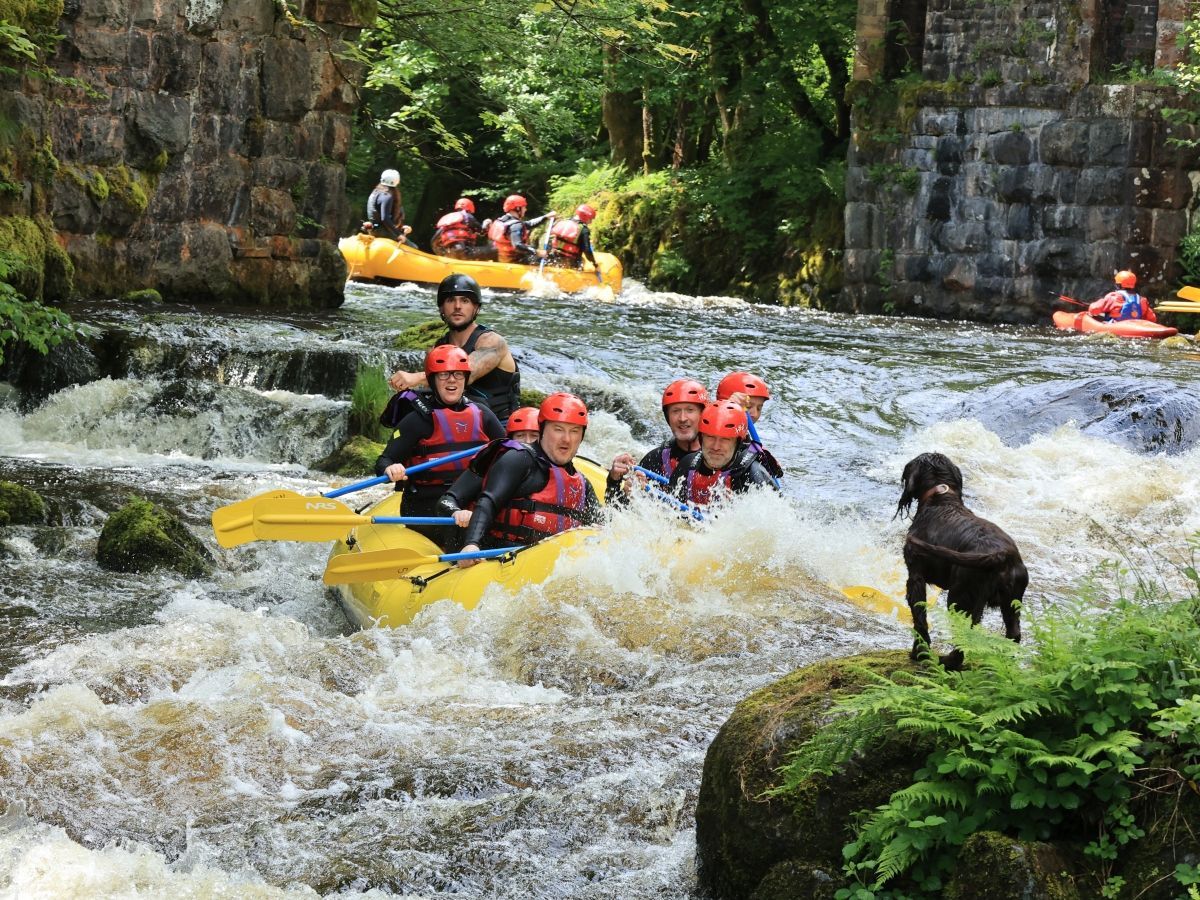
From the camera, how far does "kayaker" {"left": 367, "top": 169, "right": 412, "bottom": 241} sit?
21969 mm

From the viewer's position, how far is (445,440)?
7.34 meters

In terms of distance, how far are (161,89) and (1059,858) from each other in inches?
502

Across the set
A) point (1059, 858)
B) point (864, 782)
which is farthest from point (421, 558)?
point (1059, 858)

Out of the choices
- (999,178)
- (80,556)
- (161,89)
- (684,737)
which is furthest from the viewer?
(999,178)

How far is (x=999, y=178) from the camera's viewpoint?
19.8 metres

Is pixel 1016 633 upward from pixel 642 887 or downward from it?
upward

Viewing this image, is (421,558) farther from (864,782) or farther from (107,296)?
(107,296)

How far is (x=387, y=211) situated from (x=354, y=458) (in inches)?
482

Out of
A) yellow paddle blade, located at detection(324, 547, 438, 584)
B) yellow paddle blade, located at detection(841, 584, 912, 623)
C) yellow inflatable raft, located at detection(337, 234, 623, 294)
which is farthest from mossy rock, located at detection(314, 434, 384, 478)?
yellow inflatable raft, located at detection(337, 234, 623, 294)

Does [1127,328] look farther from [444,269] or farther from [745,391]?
[745,391]

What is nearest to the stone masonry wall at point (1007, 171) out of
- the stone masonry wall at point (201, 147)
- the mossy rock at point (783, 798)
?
the stone masonry wall at point (201, 147)

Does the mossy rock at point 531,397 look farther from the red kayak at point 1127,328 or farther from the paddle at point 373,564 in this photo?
the red kayak at point 1127,328

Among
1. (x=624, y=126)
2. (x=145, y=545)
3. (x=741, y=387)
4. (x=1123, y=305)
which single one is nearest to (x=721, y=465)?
(x=741, y=387)

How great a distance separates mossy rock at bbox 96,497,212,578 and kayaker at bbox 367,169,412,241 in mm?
14238
